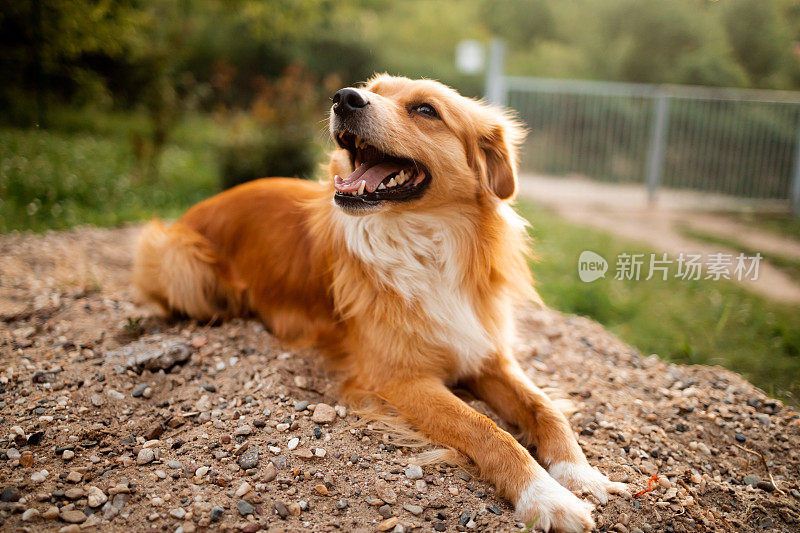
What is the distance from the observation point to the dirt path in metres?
6.46

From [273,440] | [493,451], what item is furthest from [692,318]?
[273,440]

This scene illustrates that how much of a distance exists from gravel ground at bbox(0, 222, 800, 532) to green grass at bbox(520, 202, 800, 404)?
511 millimetres

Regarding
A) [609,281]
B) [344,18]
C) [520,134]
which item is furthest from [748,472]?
[344,18]

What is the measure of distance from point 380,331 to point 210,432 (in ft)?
3.11

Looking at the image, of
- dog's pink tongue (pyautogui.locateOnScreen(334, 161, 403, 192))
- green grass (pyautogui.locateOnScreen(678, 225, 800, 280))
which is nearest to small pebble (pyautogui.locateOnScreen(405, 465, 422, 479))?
dog's pink tongue (pyautogui.locateOnScreen(334, 161, 403, 192))

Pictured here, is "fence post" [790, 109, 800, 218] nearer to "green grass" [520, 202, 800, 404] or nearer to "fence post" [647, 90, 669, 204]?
"fence post" [647, 90, 669, 204]

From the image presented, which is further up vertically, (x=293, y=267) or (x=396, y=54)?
(x=396, y=54)

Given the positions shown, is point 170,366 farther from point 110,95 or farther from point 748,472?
point 110,95

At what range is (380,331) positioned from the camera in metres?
2.91

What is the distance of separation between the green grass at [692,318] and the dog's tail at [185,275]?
2.17m

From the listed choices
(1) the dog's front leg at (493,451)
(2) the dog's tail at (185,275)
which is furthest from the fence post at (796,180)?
(2) the dog's tail at (185,275)

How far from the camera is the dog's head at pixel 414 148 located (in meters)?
2.76

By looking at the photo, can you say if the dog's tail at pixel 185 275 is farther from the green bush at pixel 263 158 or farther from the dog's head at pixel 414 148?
the green bush at pixel 263 158

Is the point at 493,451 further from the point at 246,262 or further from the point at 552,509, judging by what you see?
the point at 246,262
